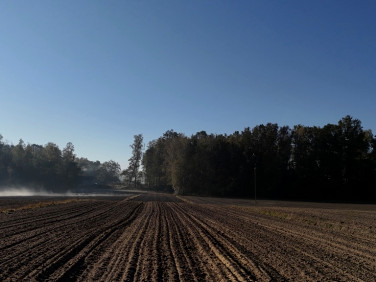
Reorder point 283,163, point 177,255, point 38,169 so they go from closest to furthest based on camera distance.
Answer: point 177,255, point 283,163, point 38,169

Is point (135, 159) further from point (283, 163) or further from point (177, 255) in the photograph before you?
point (177, 255)

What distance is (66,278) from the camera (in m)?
8.09

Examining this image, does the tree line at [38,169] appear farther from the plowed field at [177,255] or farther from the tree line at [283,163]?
the plowed field at [177,255]

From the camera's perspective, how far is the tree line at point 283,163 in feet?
269

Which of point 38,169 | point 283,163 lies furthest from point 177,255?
point 38,169

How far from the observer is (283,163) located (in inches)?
3391

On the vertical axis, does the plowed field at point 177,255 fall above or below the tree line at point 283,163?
below

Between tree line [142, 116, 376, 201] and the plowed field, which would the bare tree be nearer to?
tree line [142, 116, 376, 201]

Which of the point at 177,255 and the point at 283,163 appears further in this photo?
the point at 283,163

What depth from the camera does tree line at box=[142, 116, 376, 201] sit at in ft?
269

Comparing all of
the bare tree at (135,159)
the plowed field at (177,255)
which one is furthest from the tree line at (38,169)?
the plowed field at (177,255)

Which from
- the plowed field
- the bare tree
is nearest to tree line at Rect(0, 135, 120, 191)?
the bare tree

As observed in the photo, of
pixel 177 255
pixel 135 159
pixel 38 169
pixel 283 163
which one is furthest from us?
pixel 135 159

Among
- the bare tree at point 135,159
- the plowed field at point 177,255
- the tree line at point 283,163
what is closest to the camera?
the plowed field at point 177,255
